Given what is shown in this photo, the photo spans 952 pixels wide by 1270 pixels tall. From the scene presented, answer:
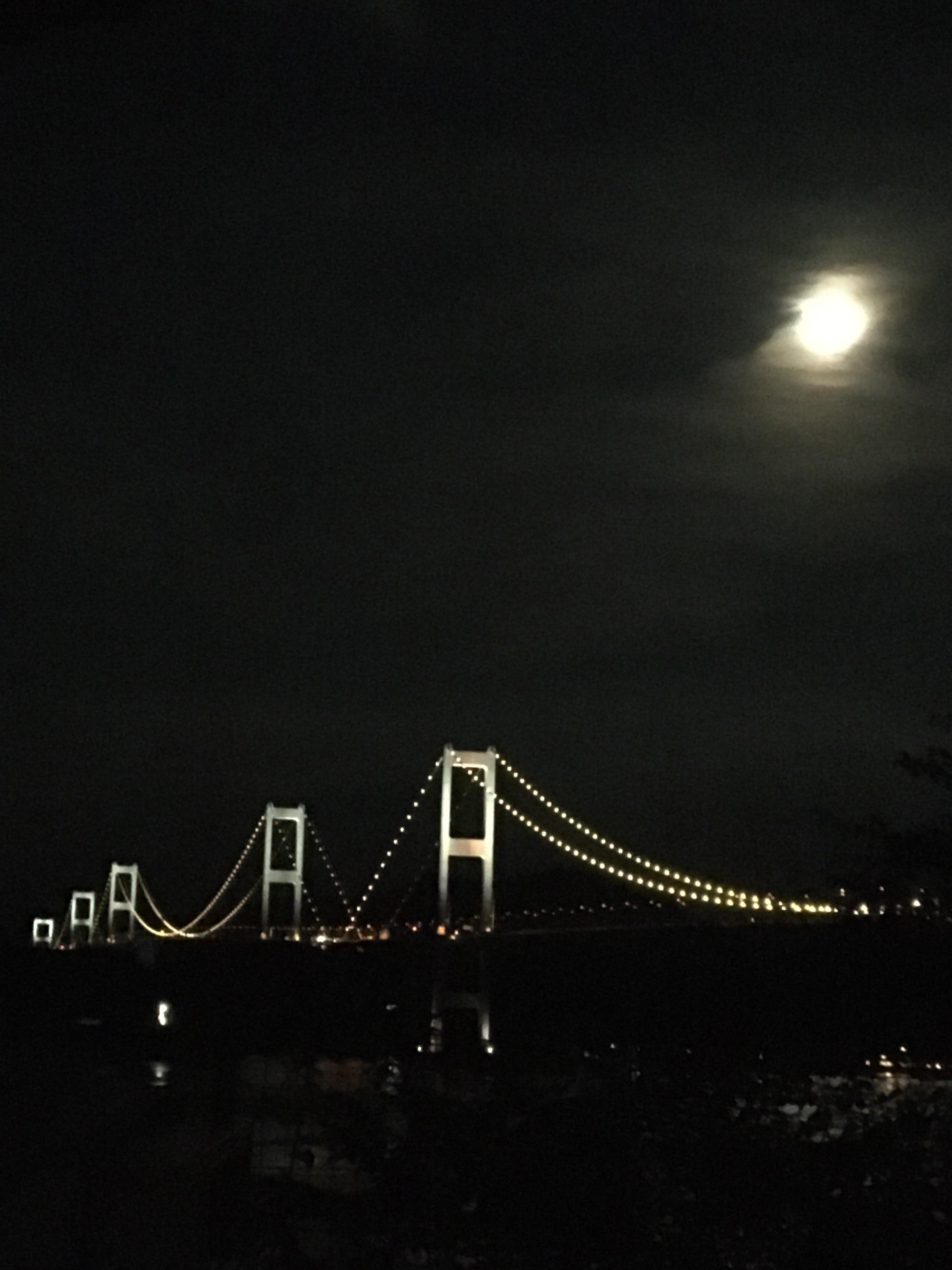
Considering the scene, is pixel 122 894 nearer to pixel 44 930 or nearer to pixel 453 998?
pixel 44 930

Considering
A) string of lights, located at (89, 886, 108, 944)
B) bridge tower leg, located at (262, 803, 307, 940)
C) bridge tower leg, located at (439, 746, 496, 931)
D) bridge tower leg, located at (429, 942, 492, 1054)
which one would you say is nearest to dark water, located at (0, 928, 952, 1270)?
bridge tower leg, located at (429, 942, 492, 1054)

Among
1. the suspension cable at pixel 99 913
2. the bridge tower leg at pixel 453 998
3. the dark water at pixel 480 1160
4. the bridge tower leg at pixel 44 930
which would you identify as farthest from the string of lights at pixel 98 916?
the dark water at pixel 480 1160

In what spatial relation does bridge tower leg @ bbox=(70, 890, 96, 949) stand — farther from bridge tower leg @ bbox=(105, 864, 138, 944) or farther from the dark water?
the dark water

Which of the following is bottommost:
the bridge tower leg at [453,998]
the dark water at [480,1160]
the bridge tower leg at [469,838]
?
the dark water at [480,1160]

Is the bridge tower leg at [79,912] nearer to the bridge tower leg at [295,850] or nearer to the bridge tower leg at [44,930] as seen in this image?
the bridge tower leg at [44,930]

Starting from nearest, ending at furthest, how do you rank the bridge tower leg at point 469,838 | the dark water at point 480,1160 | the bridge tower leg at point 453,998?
1. the dark water at point 480,1160
2. the bridge tower leg at point 453,998
3. the bridge tower leg at point 469,838
